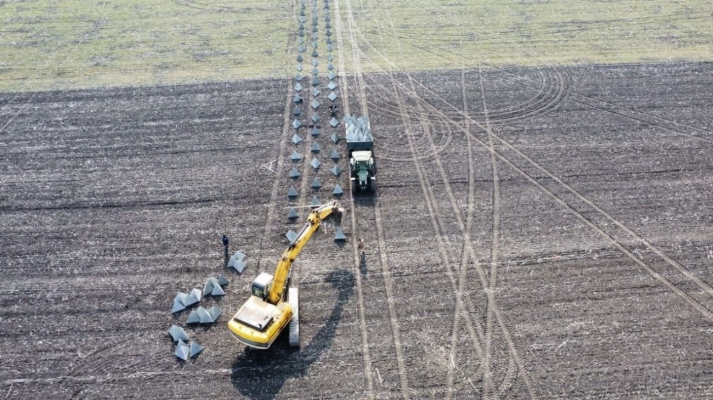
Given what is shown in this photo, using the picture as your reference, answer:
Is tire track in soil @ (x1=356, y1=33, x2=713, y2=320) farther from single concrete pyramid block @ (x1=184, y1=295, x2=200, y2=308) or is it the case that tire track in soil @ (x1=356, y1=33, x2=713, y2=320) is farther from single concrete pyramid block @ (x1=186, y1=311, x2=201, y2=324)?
single concrete pyramid block @ (x1=186, y1=311, x2=201, y2=324)

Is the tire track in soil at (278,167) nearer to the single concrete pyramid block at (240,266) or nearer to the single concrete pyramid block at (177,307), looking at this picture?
the single concrete pyramid block at (240,266)

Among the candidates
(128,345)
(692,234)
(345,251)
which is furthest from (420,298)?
(692,234)

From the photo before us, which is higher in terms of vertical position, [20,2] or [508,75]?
[20,2]

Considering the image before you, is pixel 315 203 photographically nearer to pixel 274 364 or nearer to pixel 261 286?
pixel 261 286

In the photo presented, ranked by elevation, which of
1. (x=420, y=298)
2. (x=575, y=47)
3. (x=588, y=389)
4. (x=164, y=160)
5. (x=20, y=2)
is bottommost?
(x=588, y=389)

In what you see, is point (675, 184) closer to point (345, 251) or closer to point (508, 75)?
point (508, 75)

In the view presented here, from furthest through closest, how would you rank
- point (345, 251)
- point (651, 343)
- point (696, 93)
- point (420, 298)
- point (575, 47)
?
point (575, 47), point (696, 93), point (345, 251), point (420, 298), point (651, 343)

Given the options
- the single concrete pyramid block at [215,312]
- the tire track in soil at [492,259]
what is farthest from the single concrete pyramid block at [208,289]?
the tire track in soil at [492,259]
